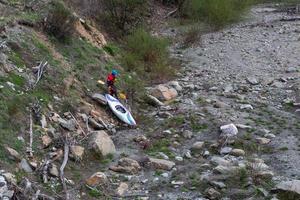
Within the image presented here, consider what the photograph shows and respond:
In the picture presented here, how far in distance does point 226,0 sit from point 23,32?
35.6ft

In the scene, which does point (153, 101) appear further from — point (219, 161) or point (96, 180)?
point (96, 180)

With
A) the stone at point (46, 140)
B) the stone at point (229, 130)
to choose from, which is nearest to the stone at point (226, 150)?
the stone at point (229, 130)

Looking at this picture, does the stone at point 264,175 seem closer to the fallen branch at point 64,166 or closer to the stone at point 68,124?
the fallen branch at point 64,166

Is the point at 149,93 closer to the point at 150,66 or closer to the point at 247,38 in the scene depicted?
the point at 150,66

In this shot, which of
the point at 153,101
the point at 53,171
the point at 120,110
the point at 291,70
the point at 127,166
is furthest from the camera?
the point at 291,70

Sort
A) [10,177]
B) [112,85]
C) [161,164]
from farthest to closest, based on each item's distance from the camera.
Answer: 1. [112,85]
2. [161,164]
3. [10,177]

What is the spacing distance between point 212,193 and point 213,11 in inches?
557

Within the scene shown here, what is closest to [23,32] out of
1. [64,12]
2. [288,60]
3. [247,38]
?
[64,12]

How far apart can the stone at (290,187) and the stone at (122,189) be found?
2.23m

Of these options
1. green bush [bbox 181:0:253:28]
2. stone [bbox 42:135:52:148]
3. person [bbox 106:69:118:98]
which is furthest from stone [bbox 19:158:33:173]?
green bush [bbox 181:0:253:28]

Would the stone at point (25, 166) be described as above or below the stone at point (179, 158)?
above

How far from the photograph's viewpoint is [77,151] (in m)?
8.94

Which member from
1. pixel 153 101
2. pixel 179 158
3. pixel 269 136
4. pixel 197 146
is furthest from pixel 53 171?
pixel 153 101

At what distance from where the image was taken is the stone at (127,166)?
8688 millimetres
